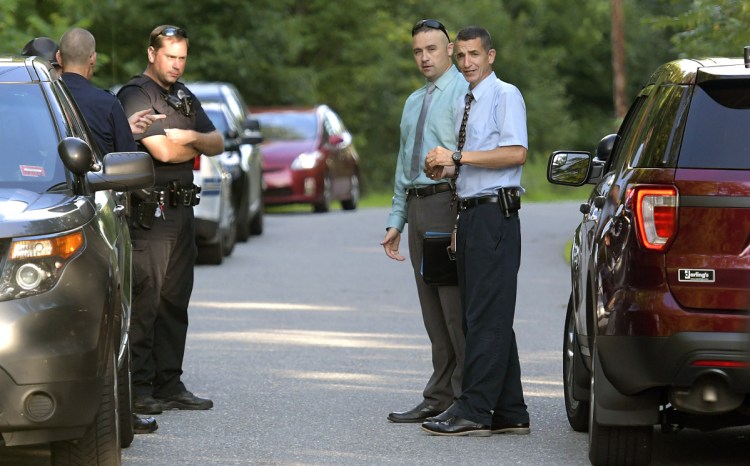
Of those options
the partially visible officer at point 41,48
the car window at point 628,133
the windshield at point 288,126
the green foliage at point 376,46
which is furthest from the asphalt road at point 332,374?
the windshield at point 288,126

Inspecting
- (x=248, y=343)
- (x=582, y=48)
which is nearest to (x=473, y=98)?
(x=248, y=343)

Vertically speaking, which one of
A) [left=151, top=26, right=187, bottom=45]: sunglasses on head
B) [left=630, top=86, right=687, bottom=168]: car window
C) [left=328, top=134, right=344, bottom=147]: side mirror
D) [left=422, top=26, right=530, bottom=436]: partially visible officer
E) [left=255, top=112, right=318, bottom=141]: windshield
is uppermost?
[left=151, top=26, right=187, bottom=45]: sunglasses on head

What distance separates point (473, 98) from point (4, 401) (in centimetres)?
312

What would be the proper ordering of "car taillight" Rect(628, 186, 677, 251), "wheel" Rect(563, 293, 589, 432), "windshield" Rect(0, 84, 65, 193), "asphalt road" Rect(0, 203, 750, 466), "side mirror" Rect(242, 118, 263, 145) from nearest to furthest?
"car taillight" Rect(628, 186, 677, 251)
"windshield" Rect(0, 84, 65, 193)
"asphalt road" Rect(0, 203, 750, 466)
"wheel" Rect(563, 293, 589, 432)
"side mirror" Rect(242, 118, 263, 145)

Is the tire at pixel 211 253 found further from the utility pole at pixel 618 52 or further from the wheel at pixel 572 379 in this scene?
the utility pole at pixel 618 52

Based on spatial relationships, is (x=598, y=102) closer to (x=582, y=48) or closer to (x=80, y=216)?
(x=582, y=48)

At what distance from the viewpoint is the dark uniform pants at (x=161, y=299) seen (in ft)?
30.7

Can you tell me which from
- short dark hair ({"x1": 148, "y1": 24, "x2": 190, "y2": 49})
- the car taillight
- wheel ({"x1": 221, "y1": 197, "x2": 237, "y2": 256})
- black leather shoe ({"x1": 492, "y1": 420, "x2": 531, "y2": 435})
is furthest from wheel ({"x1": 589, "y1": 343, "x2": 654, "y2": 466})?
wheel ({"x1": 221, "y1": 197, "x2": 237, "y2": 256})

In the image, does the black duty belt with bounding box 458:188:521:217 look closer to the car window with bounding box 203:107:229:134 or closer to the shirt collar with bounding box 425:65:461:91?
the shirt collar with bounding box 425:65:461:91

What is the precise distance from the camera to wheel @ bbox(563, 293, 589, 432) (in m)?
8.21

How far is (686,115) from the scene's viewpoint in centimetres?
680

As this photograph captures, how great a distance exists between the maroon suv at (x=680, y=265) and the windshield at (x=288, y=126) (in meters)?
21.0

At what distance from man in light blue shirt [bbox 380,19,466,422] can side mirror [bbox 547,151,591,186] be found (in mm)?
516

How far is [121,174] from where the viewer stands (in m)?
7.17
